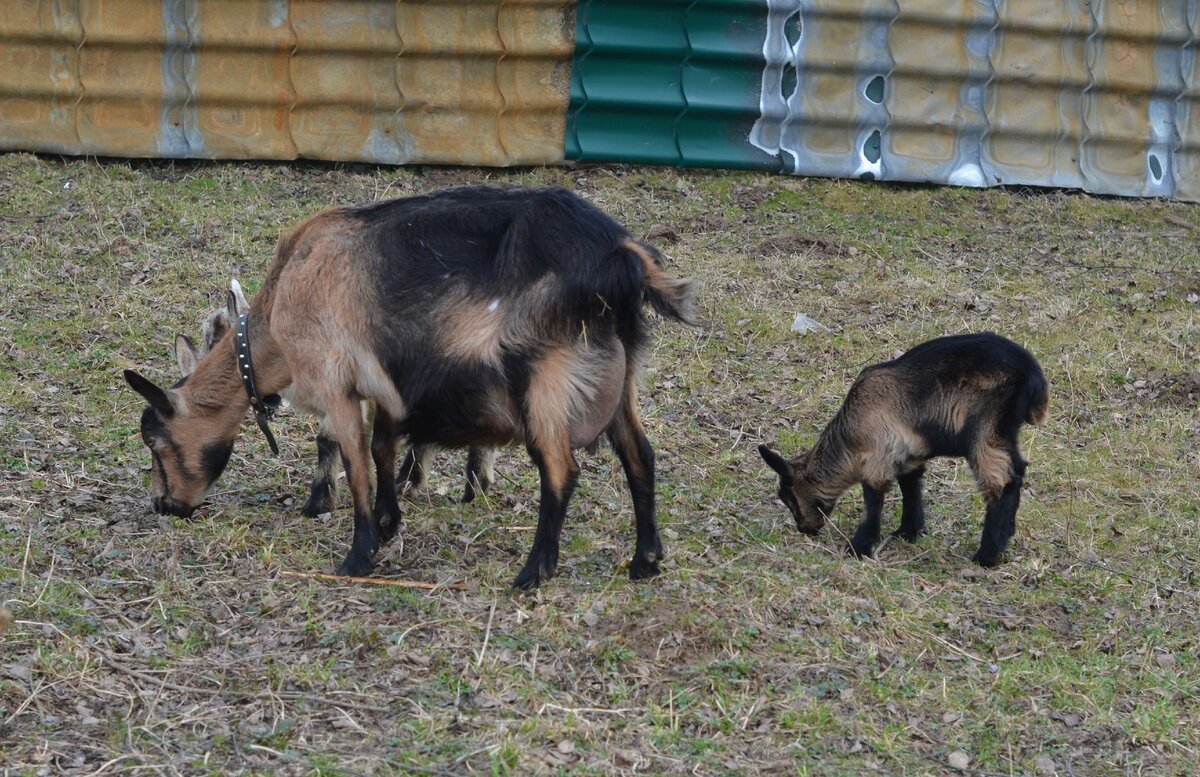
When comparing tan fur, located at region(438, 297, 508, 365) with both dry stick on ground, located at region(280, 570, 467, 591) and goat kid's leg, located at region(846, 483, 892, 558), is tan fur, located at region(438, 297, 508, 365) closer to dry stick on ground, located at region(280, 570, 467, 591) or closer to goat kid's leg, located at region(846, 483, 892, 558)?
dry stick on ground, located at region(280, 570, 467, 591)

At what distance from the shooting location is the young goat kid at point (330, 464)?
6824 mm

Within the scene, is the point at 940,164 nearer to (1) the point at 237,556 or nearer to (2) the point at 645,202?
(2) the point at 645,202

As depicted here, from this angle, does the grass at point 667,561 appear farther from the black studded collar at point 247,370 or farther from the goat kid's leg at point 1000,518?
the black studded collar at point 247,370

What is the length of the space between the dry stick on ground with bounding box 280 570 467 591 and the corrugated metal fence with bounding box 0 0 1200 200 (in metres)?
5.76

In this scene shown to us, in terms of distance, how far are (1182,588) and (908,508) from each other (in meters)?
1.29

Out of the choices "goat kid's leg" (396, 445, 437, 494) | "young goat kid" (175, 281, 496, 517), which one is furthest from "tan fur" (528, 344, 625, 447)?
"goat kid's leg" (396, 445, 437, 494)

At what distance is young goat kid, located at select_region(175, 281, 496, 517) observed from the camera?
22.4 ft

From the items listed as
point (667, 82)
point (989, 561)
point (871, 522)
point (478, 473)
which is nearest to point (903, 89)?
point (667, 82)

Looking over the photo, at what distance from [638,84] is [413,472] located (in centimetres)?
523

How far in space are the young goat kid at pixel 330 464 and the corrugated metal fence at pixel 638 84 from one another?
164 inches

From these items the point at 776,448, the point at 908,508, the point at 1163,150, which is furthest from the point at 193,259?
the point at 1163,150

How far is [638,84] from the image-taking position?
11.2m

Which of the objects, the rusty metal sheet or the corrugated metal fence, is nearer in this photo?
the corrugated metal fence

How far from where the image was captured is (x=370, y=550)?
6.04 metres
